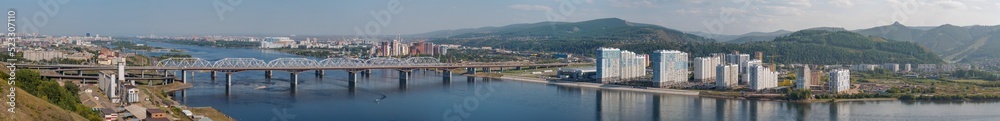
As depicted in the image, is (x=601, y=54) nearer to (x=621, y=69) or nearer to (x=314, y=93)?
(x=621, y=69)

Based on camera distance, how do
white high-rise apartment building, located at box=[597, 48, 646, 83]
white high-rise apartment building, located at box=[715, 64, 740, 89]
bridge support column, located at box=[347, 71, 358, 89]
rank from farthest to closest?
1. white high-rise apartment building, located at box=[597, 48, 646, 83]
2. bridge support column, located at box=[347, 71, 358, 89]
3. white high-rise apartment building, located at box=[715, 64, 740, 89]

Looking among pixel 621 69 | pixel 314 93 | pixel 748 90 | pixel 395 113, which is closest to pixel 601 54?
pixel 621 69

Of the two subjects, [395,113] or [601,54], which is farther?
[601,54]

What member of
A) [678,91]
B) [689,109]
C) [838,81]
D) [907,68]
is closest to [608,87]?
[678,91]

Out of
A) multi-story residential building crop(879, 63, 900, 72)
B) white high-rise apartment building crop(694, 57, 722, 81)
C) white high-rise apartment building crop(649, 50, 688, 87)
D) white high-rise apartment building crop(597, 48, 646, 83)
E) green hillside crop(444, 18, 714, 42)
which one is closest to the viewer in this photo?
white high-rise apartment building crop(649, 50, 688, 87)

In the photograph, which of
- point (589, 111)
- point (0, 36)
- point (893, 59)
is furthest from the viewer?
point (0, 36)

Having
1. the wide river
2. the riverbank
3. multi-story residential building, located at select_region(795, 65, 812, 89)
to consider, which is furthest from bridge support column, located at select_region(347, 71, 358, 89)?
multi-story residential building, located at select_region(795, 65, 812, 89)

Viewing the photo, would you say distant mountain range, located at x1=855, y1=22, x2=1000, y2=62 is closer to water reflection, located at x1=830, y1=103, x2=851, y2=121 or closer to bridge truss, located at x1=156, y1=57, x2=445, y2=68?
bridge truss, located at x1=156, y1=57, x2=445, y2=68

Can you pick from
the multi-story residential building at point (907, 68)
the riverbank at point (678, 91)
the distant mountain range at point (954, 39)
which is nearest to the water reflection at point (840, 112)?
the riverbank at point (678, 91)
